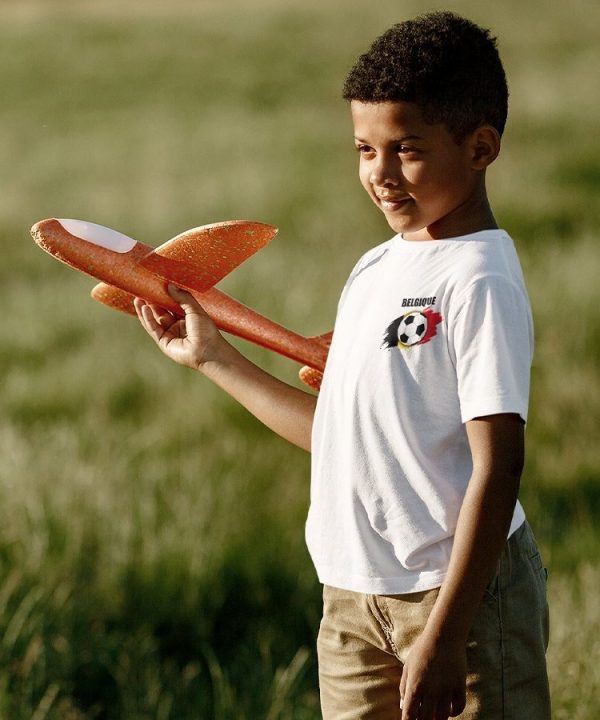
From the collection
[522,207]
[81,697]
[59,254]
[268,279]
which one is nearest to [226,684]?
[81,697]

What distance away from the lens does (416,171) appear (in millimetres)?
1660

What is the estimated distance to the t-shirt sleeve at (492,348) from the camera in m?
1.55

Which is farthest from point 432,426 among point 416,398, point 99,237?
point 99,237

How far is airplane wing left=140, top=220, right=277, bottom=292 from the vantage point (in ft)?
6.22

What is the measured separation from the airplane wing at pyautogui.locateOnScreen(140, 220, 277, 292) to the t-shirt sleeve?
0.45 metres

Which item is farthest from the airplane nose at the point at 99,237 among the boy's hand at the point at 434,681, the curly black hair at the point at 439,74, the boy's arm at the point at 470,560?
the boy's hand at the point at 434,681

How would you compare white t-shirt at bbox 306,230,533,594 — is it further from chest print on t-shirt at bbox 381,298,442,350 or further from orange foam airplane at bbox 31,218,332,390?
orange foam airplane at bbox 31,218,332,390

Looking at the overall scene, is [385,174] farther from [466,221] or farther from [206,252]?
[206,252]

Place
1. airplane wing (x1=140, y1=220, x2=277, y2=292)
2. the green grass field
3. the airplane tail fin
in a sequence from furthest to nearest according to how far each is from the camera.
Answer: the green grass field < the airplane tail fin < airplane wing (x1=140, y1=220, x2=277, y2=292)

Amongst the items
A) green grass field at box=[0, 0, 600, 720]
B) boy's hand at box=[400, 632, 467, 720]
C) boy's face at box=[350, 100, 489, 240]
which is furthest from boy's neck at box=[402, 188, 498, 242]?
green grass field at box=[0, 0, 600, 720]

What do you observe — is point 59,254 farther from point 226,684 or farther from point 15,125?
point 15,125

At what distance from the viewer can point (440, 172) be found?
5.48ft

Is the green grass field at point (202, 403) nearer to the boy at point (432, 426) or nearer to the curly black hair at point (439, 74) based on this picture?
the boy at point (432, 426)

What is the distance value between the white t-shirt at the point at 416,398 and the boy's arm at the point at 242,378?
0.60 feet
